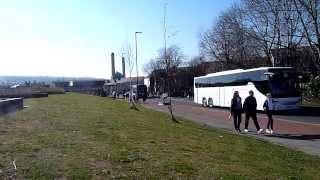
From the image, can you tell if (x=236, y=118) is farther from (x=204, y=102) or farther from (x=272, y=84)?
(x=204, y=102)

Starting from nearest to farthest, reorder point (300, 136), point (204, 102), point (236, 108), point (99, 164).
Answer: point (99, 164) → point (300, 136) → point (236, 108) → point (204, 102)

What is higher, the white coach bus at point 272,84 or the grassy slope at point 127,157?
the white coach bus at point 272,84

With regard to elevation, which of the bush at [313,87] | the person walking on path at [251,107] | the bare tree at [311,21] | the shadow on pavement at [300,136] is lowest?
the shadow on pavement at [300,136]

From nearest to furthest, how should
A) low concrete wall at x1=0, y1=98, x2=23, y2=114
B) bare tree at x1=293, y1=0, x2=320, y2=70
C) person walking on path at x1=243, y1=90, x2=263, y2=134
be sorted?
1. low concrete wall at x1=0, y1=98, x2=23, y2=114
2. person walking on path at x1=243, y1=90, x2=263, y2=134
3. bare tree at x1=293, y1=0, x2=320, y2=70

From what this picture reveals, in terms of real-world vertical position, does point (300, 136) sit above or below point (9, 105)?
below

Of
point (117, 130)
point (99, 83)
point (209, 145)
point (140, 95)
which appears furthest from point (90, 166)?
point (99, 83)

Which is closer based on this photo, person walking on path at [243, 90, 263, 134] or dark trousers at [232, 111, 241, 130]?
person walking on path at [243, 90, 263, 134]

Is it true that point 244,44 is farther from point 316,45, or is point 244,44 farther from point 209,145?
point 209,145

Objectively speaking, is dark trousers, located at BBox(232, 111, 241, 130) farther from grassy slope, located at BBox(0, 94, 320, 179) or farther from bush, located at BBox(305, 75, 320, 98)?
bush, located at BBox(305, 75, 320, 98)

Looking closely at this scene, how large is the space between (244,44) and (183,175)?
6495 centimetres

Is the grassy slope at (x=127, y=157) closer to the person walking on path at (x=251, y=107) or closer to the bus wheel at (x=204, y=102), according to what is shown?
the person walking on path at (x=251, y=107)

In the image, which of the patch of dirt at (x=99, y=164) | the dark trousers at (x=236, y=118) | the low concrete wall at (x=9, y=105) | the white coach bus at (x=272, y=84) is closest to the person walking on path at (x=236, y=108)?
the dark trousers at (x=236, y=118)

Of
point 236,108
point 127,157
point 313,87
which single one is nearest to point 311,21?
point 313,87

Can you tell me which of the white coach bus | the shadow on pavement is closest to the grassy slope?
the shadow on pavement
